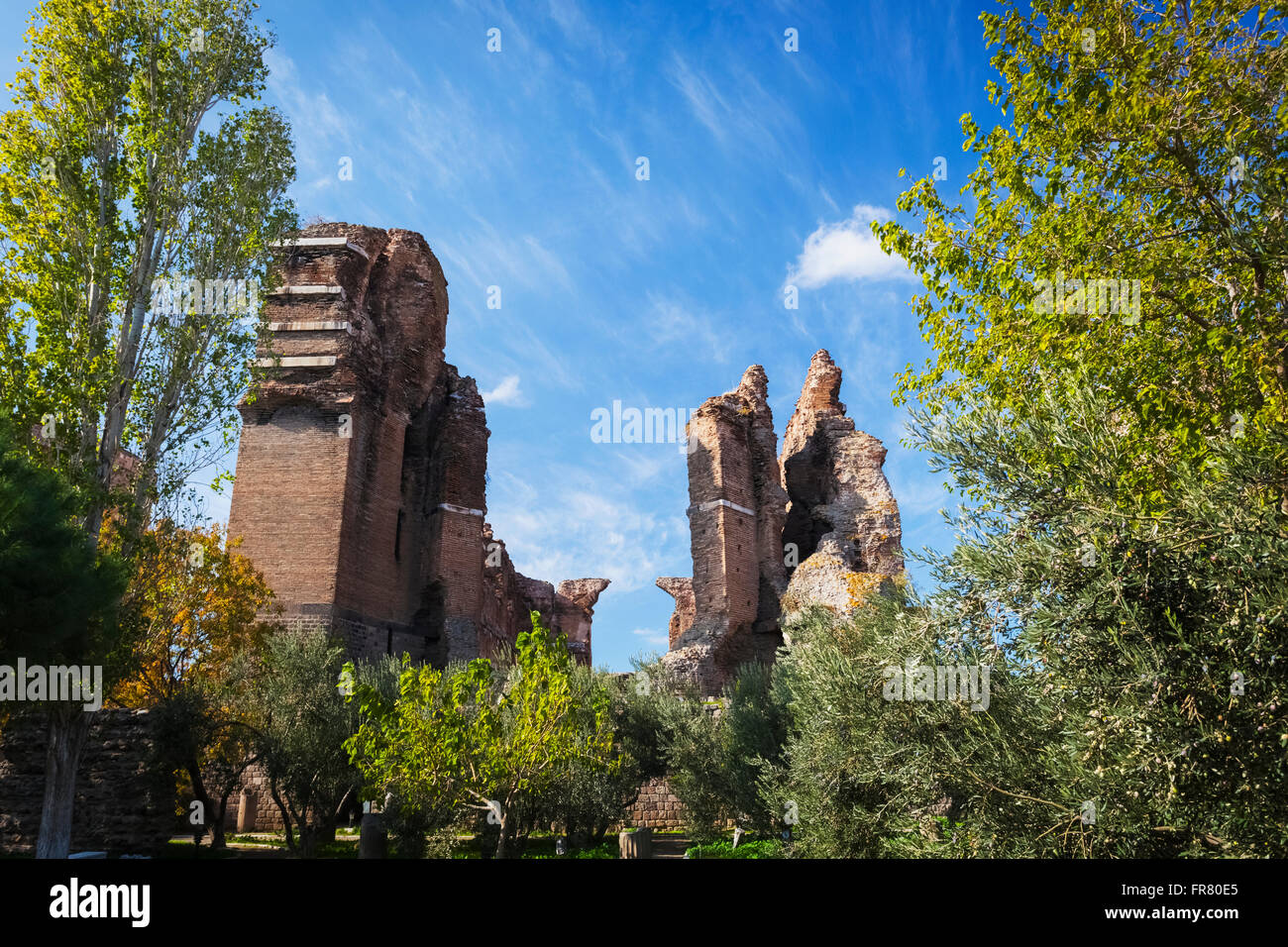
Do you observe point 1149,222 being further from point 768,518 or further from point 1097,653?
point 768,518

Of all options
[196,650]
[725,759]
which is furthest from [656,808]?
[196,650]

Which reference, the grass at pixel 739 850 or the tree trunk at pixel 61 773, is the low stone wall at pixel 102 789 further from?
the grass at pixel 739 850

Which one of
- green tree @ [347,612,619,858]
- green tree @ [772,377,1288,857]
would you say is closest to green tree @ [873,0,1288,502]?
green tree @ [772,377,1288,857]

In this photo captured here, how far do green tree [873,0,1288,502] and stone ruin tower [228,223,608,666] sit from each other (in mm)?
18157

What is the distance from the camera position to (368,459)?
25344 mm

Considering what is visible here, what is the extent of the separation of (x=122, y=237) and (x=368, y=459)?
447 inches

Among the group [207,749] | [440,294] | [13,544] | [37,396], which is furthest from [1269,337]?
[440,294]

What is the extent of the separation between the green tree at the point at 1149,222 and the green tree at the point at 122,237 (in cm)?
1323

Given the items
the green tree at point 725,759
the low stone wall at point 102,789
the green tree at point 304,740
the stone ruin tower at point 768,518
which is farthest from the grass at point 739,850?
the low stone wall at point 102,789

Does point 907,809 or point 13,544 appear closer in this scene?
point 907,809

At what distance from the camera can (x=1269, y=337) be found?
8047mm

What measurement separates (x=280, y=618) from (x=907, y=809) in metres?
18.8

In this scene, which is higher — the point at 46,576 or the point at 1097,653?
the point at 46,576
